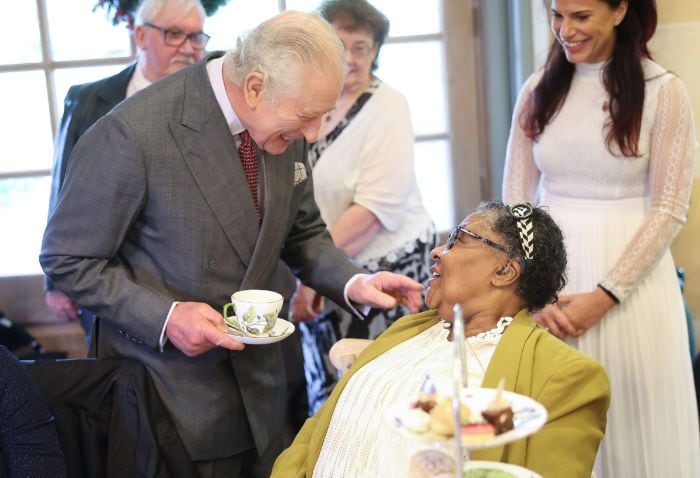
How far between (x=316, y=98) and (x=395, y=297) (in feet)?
1.97

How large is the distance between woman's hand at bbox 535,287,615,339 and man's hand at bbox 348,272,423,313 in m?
0.44

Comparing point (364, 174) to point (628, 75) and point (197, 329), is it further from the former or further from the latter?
point (197, 329)

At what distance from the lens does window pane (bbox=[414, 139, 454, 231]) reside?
417 cm

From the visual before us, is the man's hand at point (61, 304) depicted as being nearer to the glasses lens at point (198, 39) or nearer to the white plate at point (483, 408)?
the glasses lens at point (198, 39)

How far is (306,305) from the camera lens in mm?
3215

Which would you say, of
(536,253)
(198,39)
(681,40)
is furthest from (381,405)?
(681,40)

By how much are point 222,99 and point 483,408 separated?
1106mm

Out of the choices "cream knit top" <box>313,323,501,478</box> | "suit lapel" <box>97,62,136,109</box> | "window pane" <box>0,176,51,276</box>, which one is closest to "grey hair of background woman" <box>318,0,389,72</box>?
"suit lapel" <box>97,62,136,109</box>

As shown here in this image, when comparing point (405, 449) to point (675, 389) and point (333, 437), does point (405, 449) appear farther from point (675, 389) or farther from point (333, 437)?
point (675, 389)

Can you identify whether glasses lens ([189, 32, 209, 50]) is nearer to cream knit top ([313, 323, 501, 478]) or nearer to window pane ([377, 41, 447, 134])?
window pane ([377, 41, 447, 134])

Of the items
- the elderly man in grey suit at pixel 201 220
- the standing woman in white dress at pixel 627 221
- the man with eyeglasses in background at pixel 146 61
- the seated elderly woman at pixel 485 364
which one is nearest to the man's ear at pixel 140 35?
the man with eyeglasses in background at pixel 146 61

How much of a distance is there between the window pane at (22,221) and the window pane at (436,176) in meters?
1.57

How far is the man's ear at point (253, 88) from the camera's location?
2.13 meters

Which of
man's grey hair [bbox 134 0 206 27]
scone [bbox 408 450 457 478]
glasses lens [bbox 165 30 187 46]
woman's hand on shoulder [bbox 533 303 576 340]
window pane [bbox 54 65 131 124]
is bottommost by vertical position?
woman's hand on shoulder [bbox 533 303 576 340]
